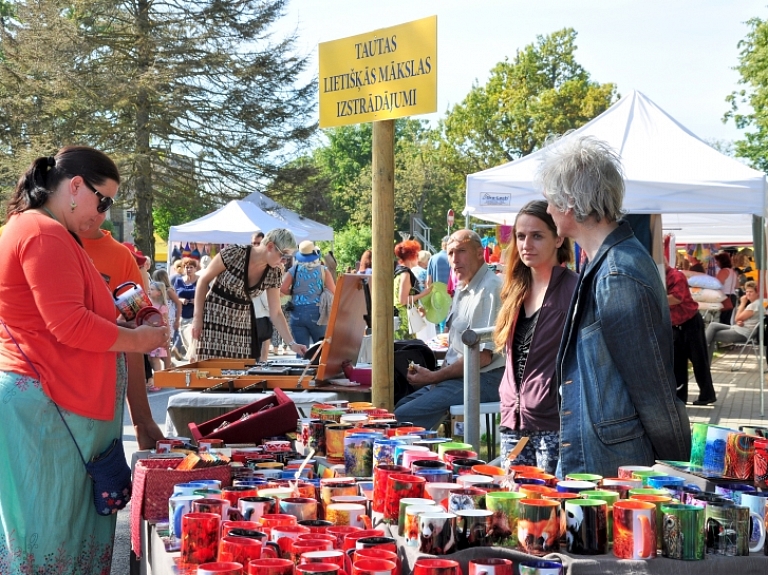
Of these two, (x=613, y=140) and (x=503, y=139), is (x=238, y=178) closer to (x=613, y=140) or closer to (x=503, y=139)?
(x=503, y=139)

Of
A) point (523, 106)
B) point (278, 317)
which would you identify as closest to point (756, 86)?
point (523, 106)

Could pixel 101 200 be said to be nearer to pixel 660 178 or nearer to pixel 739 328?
pixel 660 178

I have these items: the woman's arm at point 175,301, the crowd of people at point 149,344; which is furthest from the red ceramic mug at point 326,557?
the woman's arm at point 175,301

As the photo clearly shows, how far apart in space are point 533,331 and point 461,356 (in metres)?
1.94

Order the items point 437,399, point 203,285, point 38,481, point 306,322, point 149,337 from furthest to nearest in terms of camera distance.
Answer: point 306,322 → point 203,285 → point 437,399 → point 149,337 → point 38,481

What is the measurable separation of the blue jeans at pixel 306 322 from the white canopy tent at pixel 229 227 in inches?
278

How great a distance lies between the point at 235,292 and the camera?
6.31 metres

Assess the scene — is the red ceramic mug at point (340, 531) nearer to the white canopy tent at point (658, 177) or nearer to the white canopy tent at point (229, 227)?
the white canopy tent at point (658, 177)

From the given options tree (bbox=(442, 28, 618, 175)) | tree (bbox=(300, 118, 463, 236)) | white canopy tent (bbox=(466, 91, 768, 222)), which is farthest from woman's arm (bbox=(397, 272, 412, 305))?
tree (bbox=(300, 118, 463, 236))

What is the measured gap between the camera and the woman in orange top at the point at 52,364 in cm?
304

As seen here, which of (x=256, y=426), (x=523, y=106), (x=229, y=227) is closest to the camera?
(x=256, y=426)

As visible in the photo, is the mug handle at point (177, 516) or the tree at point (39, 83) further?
the tree at point (39, 83)

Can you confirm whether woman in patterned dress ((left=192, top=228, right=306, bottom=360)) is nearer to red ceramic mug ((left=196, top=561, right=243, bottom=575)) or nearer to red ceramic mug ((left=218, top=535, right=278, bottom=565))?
red ceramic mug ((left=218, top=535, right=278, bottom=565))

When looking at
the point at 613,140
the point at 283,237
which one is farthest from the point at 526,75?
the point at 283,237
